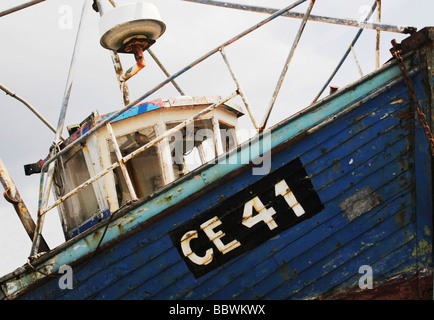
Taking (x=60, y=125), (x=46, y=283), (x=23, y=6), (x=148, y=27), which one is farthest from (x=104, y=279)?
(x=23, y=6)

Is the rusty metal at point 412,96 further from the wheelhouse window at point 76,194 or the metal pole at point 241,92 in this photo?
the wheelhouse window at point 76,194

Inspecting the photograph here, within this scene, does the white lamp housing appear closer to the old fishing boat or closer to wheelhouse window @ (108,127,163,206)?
wheelhouse window @ (108,127,163,206)

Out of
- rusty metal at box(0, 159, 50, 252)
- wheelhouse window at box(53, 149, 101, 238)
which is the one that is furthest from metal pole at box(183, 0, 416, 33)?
rusty metal at box(0, 159, 50, 252)

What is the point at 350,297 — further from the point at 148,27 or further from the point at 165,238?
the point at 148,27

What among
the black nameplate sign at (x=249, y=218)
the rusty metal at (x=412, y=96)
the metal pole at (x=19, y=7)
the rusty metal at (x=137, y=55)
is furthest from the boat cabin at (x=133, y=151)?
the rusty metal at (x=412, y=96)

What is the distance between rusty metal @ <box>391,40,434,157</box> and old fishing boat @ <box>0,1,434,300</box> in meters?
0.01

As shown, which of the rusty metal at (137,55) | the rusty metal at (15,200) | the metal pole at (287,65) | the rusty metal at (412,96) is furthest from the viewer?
the rusty metal at (15,200)

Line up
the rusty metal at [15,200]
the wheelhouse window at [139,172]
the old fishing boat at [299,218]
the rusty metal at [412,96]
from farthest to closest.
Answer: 1. the wheelhouse window at [139,172]
2. the rusty metal at [15,200]
3. the old fishing boat at [299,218]
4. the rusty metal at [412,96]

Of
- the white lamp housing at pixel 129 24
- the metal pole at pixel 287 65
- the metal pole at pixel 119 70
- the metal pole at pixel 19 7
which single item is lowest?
the metal pole at pixel 287 65

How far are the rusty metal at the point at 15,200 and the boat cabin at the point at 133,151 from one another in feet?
2.09

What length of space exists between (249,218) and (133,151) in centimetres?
191

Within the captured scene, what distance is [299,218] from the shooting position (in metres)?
4.30

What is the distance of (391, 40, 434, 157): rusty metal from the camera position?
4074mm

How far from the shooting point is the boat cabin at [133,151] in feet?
17.5
